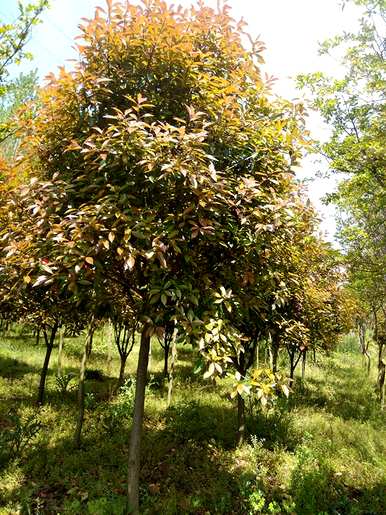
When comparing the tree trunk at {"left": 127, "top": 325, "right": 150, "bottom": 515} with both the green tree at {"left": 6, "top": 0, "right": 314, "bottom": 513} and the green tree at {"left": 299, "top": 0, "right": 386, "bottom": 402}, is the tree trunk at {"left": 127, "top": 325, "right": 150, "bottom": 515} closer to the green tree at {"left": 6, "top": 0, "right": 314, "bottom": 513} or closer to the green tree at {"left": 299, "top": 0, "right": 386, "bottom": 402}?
the green tree at {"left": 6, "top": 0, "right": 314, "bottom": 513}

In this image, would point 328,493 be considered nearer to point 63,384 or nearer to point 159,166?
point 159,166

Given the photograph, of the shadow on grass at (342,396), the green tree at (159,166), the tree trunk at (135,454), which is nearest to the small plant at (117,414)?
the tree trunk at (135,454)

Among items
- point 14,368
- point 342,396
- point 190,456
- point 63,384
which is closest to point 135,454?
point 190,456

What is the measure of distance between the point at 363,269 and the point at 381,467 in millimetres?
4593

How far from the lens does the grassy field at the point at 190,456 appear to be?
6527 millimetres

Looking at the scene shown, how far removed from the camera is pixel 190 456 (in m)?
8.20

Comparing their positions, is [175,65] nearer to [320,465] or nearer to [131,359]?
[320,465]

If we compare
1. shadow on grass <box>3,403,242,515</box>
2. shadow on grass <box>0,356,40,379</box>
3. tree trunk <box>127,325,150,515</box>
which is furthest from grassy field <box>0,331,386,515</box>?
shadow on grass <box>0,356,40,379</box>

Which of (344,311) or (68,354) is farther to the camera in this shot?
(68,354)

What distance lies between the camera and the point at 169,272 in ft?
15.6

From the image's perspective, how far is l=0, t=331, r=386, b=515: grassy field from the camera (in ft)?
21.4

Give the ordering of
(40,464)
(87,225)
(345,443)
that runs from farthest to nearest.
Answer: (345,443) < (40,464) < (87,225)

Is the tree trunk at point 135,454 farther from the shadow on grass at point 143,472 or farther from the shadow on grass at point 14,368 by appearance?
the shadow on grass at point 14,368

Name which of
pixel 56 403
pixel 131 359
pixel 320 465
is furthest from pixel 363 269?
pixel 131 359
